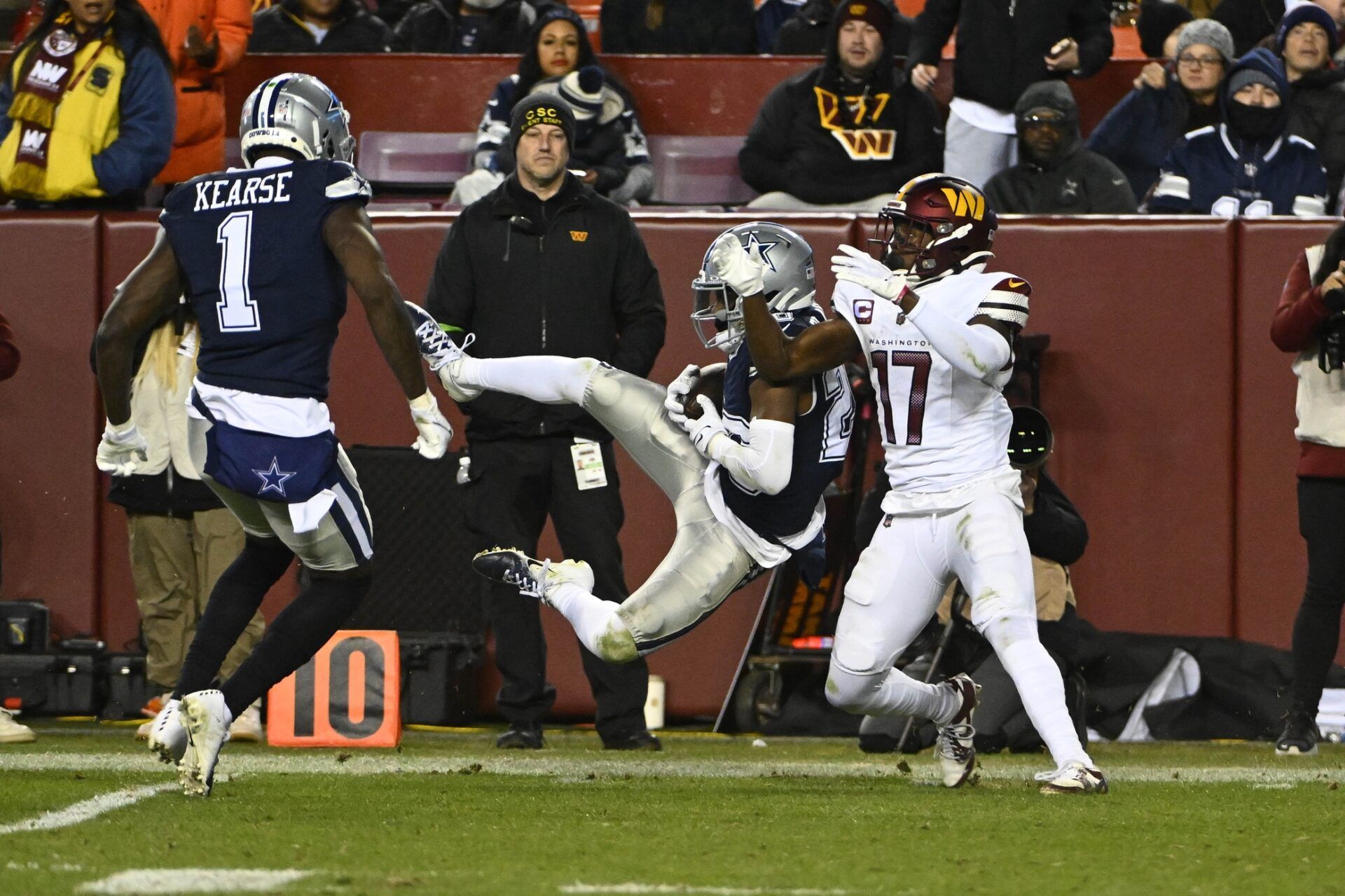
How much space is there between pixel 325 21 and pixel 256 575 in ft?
18.0

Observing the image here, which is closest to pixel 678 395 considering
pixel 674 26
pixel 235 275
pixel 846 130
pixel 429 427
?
pixel 429 427

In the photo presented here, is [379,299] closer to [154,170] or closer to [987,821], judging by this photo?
[987,821]

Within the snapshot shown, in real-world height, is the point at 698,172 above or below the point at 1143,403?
above

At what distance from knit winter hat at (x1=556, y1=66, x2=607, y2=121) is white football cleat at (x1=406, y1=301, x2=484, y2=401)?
307 cm

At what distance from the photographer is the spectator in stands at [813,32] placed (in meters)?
9.49

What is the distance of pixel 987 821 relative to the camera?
4.59 metres

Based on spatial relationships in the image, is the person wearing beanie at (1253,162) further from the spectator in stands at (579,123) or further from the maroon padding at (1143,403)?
the spectator in stands at (579,123)

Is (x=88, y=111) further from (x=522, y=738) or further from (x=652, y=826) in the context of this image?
(x=652, y=826)

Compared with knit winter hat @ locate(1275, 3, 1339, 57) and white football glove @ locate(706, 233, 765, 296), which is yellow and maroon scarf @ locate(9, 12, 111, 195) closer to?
white football glove @ locate(706, 233, 765, 296)

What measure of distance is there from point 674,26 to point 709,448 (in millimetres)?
4952

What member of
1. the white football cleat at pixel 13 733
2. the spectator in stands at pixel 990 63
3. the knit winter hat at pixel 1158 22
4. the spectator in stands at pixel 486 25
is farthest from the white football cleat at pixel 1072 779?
the spectator in stands at pixel 486 25

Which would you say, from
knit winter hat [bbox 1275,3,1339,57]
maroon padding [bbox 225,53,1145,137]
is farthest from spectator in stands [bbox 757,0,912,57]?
knit winter hat [bbox 1275,3,1339,57]

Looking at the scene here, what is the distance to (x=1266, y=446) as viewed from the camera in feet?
25.0

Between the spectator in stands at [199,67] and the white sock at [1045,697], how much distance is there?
5.01 m
